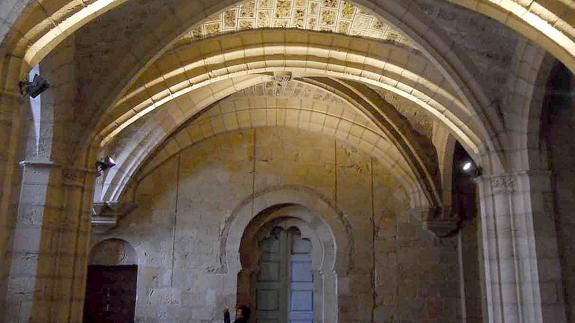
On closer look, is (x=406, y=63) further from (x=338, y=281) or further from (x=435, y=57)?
(x=338, y=281)

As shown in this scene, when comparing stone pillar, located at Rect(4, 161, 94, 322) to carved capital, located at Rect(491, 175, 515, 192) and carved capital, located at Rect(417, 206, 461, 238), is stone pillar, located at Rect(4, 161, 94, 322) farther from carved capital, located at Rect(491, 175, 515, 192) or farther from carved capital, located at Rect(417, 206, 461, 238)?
carved capital, located at Rect(417, 206, 461, 238)

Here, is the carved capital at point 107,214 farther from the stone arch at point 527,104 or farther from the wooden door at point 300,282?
the stone arch at point 527,104

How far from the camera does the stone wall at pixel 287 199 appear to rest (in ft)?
32.8

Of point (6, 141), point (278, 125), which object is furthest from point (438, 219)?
point (6, 141)

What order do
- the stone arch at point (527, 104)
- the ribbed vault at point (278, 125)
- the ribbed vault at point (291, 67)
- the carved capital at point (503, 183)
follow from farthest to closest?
the ribbed vault at point (278, 125) < the ribbed vault at point (291, 67) < the carved capital at point (503, 183) < the stone arch at point (527, 104)

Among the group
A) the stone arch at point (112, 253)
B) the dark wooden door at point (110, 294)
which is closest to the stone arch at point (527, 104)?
the stone arch at point (112, 253)

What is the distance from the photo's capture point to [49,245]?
19.9 ft

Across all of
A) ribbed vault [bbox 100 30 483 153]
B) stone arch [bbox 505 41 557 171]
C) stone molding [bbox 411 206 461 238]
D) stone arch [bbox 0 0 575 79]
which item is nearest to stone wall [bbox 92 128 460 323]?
stone molding [bbox 411 206 461 238]

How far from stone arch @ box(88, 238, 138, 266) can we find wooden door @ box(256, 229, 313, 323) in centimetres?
235

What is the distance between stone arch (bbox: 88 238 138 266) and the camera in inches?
402

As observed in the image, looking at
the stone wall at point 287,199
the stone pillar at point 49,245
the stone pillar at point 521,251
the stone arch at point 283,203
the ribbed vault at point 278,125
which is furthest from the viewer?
the stone arch at point 283,203

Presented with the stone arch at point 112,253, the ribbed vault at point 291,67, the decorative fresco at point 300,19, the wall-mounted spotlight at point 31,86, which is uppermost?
the decorative fresco at point 300,19

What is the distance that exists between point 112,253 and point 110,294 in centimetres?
73

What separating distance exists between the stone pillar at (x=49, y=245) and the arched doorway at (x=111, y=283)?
3.77m
